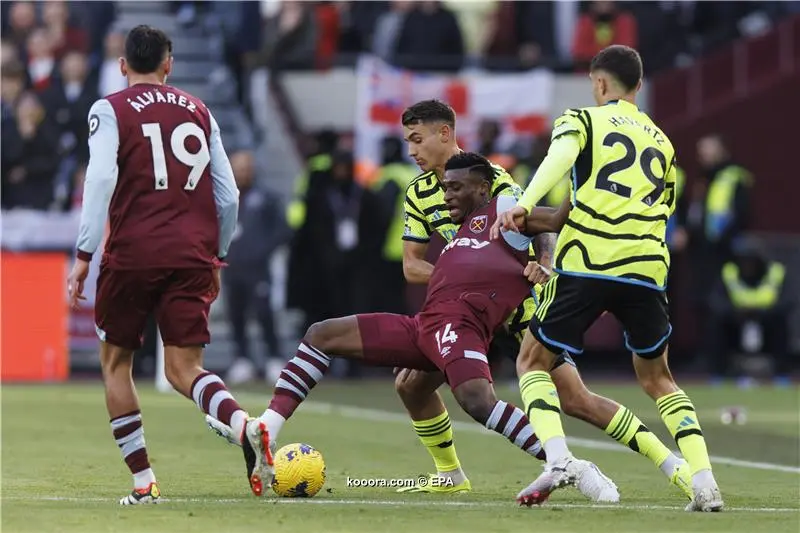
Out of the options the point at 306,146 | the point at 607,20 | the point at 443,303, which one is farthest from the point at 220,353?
the point at 443,303

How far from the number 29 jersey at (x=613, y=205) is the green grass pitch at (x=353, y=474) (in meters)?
1.14

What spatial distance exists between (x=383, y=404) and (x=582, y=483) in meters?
8.42

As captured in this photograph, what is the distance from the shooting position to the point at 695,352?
76.8 feet

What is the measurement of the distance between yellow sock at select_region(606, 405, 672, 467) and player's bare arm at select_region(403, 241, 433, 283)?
1.27 m

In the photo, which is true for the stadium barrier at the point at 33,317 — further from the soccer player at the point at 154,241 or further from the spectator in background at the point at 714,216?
the soccer player at the point at 154,241

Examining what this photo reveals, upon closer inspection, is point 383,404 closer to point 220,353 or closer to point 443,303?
point 220,353

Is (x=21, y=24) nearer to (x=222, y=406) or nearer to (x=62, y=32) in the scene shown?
(x=62, y=32)

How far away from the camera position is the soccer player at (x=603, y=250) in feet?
27.5

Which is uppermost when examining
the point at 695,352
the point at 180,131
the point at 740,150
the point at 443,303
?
the point at 180,131

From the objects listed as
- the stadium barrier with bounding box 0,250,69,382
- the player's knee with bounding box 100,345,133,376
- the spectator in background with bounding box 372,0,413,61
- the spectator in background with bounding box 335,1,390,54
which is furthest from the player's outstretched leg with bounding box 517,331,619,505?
the spectator in background with bounding box 335,1,390,54

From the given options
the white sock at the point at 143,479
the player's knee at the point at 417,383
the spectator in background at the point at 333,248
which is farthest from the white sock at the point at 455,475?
the spectator in background at the point at 333,248

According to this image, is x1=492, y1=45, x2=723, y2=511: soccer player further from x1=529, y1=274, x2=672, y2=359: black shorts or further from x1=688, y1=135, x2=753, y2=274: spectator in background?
x1=688, y1=135, x2=753, y2=274: spectator in background

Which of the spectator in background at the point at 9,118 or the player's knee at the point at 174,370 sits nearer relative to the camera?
the player's knee at the point at 174,370

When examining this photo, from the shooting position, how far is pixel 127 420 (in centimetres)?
858
